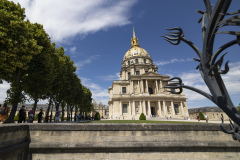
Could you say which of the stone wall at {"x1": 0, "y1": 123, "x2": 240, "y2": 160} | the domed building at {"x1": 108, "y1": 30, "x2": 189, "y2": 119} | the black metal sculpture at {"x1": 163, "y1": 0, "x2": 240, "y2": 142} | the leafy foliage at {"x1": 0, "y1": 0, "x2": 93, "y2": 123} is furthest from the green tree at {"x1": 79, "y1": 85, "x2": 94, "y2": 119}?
the black metal sculpture at {"x1": 163, "y1": 0, "x2": 240, "y2": 142}

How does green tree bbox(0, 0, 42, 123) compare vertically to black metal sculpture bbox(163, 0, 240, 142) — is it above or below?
above

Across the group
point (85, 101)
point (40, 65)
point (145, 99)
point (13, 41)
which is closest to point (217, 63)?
point (13, 41)

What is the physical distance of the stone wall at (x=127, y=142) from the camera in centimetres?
549

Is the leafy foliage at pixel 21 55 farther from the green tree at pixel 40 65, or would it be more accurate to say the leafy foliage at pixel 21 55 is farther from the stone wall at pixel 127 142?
the stone wall at pixel 127 142

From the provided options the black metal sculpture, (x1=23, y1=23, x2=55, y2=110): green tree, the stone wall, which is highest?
(x1=23, y1=23, x2=55, y2=110): green tree

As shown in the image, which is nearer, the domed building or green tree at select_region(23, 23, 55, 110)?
green tree at select_region(23, 23, 55, 110)

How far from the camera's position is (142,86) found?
46.1m

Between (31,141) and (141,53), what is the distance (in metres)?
58.1

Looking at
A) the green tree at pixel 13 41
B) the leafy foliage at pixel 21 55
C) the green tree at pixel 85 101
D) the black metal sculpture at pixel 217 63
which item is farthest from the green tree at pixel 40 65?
the green tree at pixel 85 101

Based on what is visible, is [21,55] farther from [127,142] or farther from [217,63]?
[217,63]

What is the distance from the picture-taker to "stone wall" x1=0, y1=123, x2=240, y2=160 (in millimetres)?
5488

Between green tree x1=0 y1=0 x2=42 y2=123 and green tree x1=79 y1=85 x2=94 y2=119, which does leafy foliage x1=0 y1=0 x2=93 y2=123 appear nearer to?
green tree x1=0 y1=0 x2=42 y2=123

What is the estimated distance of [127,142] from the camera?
18.3 ft

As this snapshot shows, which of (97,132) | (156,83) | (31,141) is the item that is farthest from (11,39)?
(156,83)
